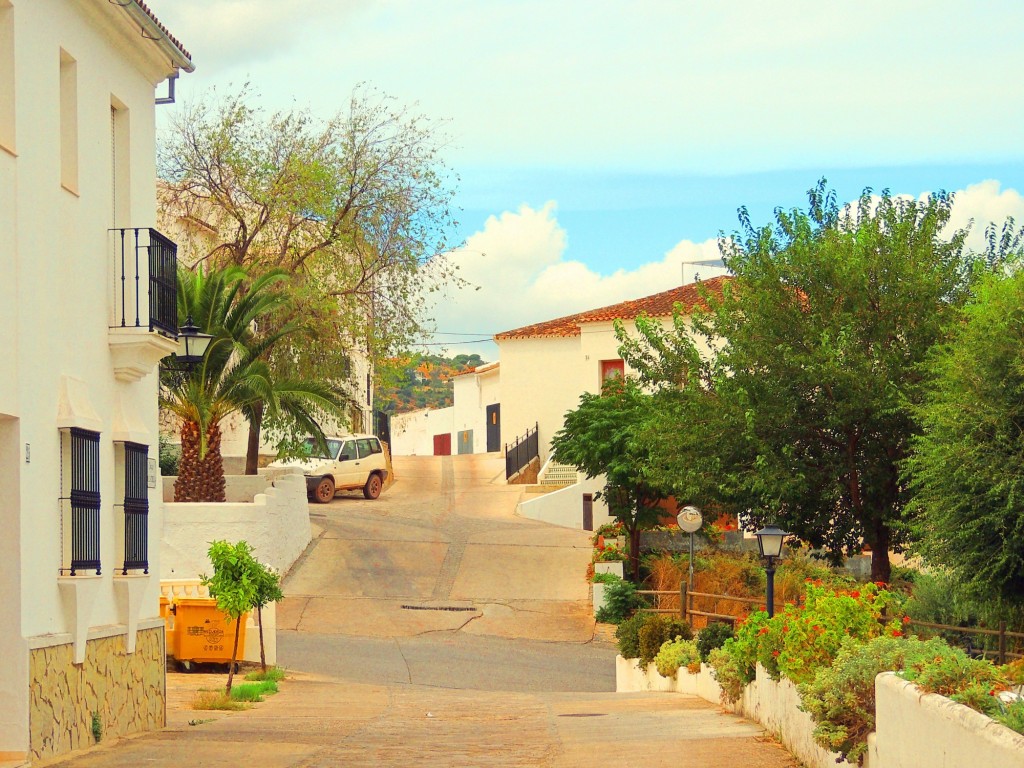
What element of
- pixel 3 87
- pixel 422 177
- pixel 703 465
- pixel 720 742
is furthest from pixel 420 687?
pixel 422 177

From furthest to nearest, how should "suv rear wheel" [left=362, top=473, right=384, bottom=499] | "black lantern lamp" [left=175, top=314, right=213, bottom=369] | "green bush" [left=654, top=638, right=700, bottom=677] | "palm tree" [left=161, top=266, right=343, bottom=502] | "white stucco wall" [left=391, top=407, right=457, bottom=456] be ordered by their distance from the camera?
"white stucco wall" [left=391, top=407, right=457, bottom=456] → "suv rear wheel" [left=362, top=473, right=384, bottom=499] → "palm tree" [left=161, top=266, right=343, bottom=502] → "green bush" [left=654, top=638, right=700, bottom=677] → "black lantern lamp" [left=175, top=314, right=213, bottom=369]

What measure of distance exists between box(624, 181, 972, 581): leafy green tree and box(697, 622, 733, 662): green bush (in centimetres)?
569

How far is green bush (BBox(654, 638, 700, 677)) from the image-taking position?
1783cm

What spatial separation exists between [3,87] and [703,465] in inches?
624

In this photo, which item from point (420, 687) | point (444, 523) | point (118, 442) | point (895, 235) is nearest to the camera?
point (118, 442)

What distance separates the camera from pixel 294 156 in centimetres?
3061

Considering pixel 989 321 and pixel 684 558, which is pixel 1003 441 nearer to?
pixel 989 321

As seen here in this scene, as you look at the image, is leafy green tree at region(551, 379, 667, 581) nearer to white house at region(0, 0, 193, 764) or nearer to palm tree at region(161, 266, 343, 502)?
palm tree at region(161, 266, 343, 502)

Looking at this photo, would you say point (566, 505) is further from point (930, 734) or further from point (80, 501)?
point (930, 734)

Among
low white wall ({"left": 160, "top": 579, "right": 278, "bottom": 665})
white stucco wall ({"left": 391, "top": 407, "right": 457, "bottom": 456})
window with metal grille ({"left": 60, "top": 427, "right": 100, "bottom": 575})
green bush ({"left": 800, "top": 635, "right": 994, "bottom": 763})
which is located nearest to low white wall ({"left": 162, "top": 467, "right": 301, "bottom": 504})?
low white wall ({"left": 160, "top": 579, "right": 278, "bottom": 665})

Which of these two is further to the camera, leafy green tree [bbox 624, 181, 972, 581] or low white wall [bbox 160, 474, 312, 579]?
low white wall [bbox 160, 474, 312, 579]

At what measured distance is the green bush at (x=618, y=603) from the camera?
25.0 m

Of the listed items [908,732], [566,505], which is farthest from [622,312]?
[908,732]

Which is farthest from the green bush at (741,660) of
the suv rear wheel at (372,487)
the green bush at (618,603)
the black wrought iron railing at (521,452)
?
the black wrought iron railing at (521,452)
